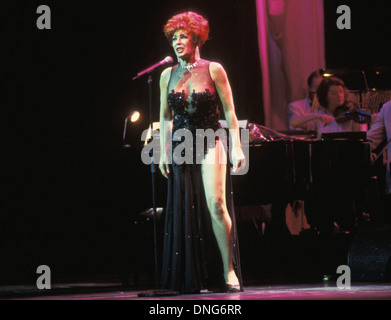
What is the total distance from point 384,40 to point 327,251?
3.14 m

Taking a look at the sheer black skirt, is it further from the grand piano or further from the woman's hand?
the grand piano

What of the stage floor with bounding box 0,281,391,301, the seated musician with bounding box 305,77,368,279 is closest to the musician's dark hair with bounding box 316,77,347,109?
the seated musician with bounding box 305,77,368,279

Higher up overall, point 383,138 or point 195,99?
point 195,99

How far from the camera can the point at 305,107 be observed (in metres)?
8.41

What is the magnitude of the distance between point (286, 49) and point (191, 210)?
4.44m

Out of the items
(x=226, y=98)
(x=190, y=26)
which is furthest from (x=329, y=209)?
(x=190, y=26)

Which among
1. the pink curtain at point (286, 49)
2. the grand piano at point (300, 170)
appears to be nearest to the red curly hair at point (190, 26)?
the grand piano at point (300, 170)

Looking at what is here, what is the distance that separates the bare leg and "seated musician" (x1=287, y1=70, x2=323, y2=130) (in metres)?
3.17

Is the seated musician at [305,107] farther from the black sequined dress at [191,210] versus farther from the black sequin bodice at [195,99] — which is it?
the black sequin bodice at [195,99]

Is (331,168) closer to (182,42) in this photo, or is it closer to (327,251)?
(327,251)

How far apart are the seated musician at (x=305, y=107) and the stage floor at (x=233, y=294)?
102 inches

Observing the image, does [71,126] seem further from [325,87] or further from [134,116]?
[325,87]

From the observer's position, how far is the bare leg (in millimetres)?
4844
